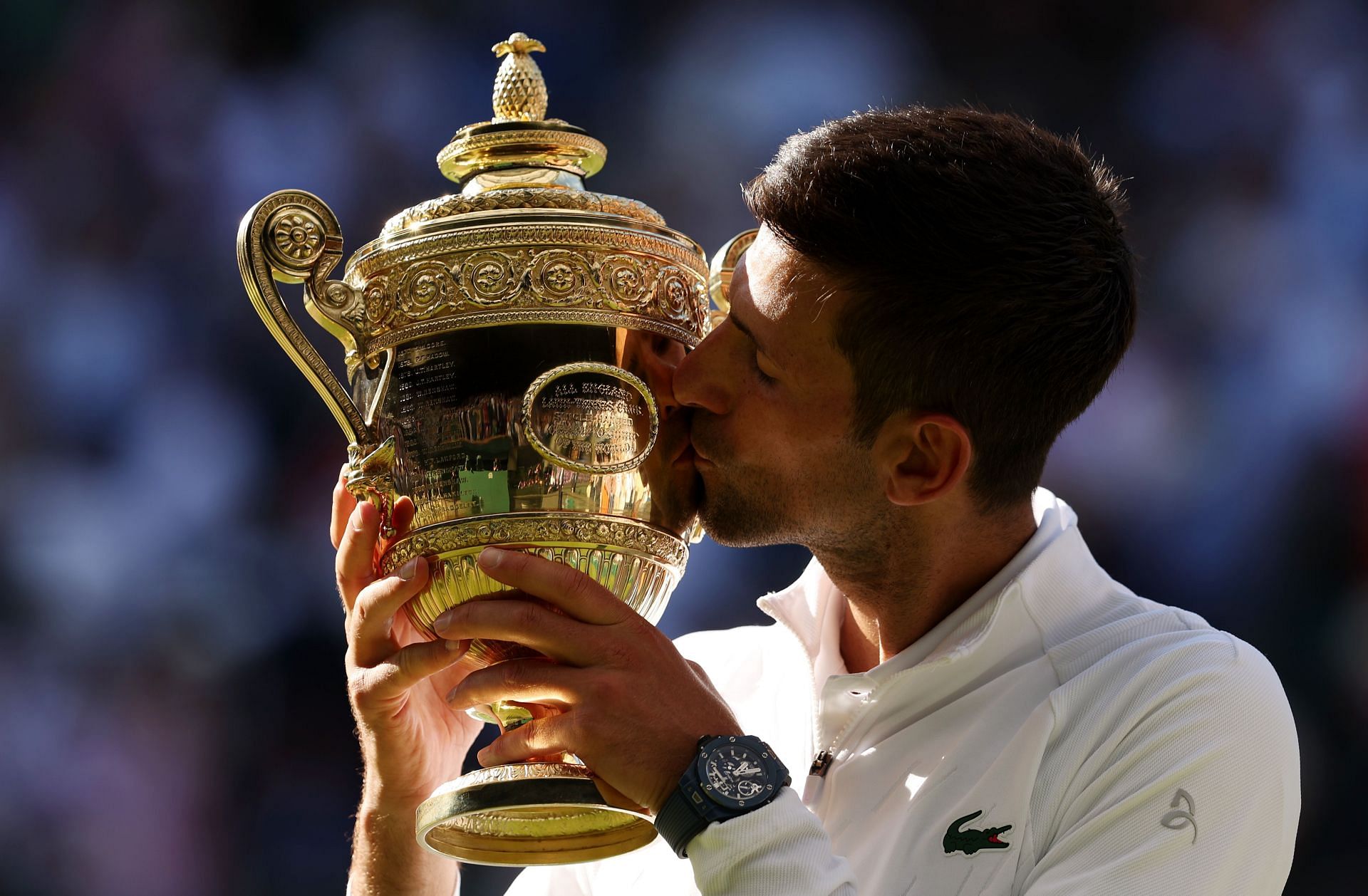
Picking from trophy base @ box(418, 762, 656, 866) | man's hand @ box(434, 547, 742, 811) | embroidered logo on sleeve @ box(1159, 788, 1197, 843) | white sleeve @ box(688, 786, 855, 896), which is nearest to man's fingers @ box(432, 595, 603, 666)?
man's hand @ box(434, 547, 742, 811)

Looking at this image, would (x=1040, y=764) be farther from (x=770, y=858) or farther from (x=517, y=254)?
(x=517, y=254)

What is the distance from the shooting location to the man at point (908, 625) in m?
1.86

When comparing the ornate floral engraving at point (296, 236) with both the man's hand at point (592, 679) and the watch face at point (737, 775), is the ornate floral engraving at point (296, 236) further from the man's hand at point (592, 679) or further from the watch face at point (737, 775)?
the watch face at point (737, 775)

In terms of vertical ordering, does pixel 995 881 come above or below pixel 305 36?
below

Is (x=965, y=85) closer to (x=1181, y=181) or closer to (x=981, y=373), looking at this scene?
(x=1181, y=181)

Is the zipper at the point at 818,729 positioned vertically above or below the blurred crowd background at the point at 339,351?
below

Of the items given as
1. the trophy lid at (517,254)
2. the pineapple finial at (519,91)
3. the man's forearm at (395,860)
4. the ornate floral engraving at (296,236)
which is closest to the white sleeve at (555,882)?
the man's forearm at (395,860)

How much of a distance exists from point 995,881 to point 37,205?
4.79 metres

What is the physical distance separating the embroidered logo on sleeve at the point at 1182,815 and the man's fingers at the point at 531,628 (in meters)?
0.73

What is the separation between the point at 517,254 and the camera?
1934 mm

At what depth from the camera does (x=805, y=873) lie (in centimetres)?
174

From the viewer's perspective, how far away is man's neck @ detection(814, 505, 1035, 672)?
2232 millimetres

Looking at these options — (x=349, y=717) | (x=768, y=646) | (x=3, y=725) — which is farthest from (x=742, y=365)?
(x=3, y=725)

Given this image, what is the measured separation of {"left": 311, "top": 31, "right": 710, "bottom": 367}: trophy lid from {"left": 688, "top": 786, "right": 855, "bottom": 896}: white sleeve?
655 mm
